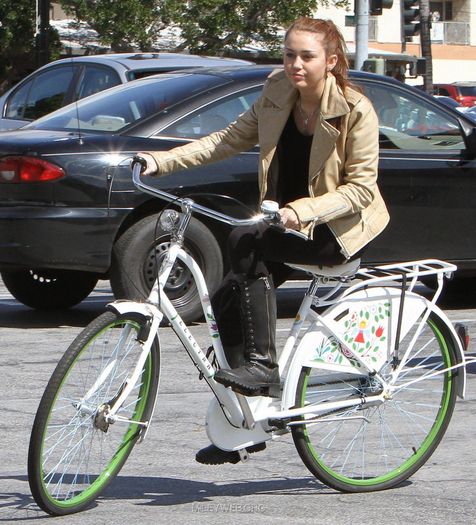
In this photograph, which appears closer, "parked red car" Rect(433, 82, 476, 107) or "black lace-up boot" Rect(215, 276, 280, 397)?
"black lace-up boot" Rect(215, 276, 280, 397)

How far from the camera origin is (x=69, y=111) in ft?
30.6

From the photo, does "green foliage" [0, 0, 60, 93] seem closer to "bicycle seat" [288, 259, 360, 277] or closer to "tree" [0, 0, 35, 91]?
"tree" [0, 0, 35, 91]

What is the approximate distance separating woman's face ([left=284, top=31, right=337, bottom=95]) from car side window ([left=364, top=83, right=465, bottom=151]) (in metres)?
4.51

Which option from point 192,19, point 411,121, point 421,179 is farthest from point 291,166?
point 192,19

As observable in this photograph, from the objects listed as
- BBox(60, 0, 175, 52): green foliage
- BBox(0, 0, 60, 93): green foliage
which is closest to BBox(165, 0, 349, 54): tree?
BBox(60, 0, 175, 52): green foliage

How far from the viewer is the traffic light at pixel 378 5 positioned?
23.0 m

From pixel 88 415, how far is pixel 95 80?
935cm

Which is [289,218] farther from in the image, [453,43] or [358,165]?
[453,43]

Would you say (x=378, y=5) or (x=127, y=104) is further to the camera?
(x=378, y=5)

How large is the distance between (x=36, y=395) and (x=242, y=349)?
227 cm

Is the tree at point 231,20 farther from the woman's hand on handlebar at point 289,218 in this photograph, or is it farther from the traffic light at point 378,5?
the woman's hand on handlebar at point 289,218

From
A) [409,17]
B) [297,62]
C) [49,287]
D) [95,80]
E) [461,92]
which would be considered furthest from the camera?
[461,92]

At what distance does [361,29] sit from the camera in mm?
22344

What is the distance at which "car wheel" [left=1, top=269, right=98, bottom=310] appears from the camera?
30.7 feet
